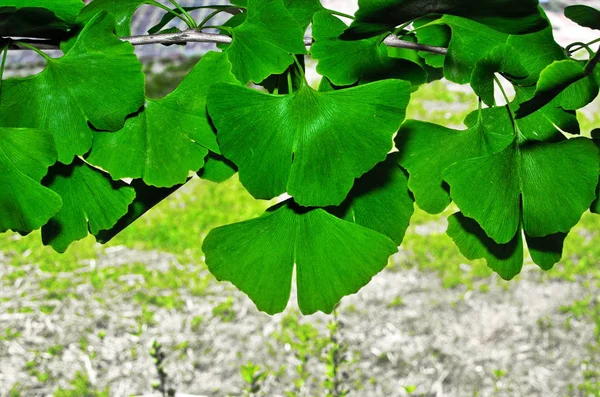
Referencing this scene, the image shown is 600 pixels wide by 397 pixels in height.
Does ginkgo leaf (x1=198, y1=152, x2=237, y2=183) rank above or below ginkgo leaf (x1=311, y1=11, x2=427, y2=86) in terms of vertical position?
below

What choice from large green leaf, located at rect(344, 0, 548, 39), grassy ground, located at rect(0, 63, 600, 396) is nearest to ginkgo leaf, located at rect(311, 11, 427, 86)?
large green leaf, located at rect(344, 0, 548, 39)

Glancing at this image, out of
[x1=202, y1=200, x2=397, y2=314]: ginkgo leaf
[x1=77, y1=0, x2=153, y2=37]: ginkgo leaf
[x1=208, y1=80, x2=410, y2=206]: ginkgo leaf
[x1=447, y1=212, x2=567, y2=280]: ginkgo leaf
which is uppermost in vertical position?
[x1=77, y1=0, x2=153, y2=37]: ginkgo leaf

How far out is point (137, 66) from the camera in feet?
1.09

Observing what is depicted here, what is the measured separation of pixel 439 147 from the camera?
1.24ft

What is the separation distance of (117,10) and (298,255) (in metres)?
0.18

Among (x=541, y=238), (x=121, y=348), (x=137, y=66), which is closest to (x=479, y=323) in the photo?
(x=121, y=348)

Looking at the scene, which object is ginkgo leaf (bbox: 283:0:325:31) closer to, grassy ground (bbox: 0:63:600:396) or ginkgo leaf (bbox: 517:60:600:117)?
ginkgo leaf (bbox: 517:60:600:117)

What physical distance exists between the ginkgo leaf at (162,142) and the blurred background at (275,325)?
4.83ft

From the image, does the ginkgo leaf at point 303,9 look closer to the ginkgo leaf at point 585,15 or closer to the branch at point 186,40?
the branch at point 186,40

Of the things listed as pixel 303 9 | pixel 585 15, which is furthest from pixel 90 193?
pixel 585 15

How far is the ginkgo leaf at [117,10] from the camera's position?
0.36 metres

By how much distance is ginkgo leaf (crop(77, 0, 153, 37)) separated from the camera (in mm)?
358

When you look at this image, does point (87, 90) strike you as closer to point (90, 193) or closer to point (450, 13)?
point (90, 193)

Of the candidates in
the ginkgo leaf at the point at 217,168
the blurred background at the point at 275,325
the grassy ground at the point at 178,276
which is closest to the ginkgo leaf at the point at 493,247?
the ginkgo leaf at the point at 217,168
